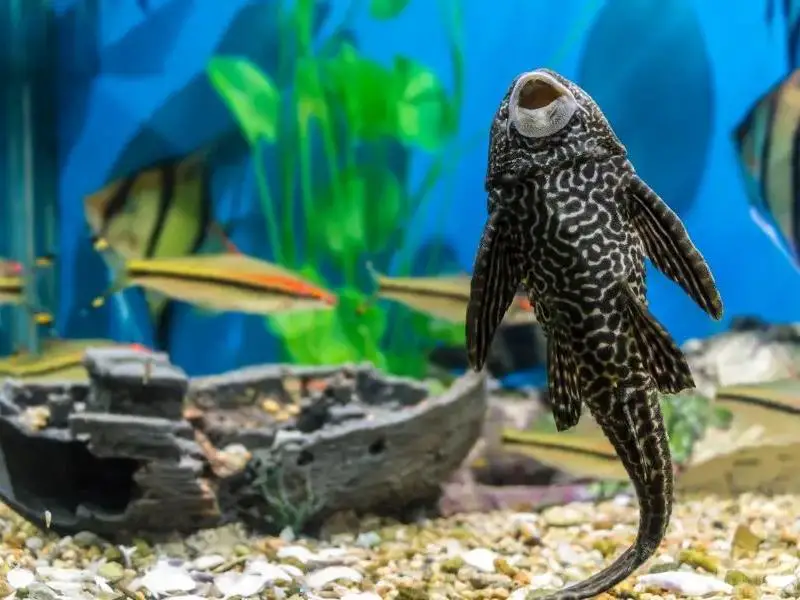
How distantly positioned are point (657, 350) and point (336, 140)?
3675 mm

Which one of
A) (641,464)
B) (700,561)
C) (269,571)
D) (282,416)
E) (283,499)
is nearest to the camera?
(641,464)

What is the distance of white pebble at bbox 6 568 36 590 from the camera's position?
9.08 feet

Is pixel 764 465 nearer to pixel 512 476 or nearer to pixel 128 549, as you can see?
pixel 512 476

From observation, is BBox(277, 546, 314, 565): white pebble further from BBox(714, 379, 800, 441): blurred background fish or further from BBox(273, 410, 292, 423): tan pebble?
BBox(714, 379, 800, 441): blurred background fish

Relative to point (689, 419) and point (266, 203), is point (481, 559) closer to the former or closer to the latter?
point (689, 419)

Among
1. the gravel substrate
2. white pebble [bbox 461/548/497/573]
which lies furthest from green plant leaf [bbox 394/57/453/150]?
white pebble [bbox 461/548/497/573]

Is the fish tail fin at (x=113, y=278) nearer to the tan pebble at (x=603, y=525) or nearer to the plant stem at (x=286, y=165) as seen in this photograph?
the plant stem at (x=286, y=165)

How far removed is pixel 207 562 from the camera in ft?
11.3

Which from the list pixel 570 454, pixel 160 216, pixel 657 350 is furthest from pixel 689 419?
pixel 160 216

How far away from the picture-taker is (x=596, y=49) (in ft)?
17.6

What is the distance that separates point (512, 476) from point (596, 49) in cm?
291

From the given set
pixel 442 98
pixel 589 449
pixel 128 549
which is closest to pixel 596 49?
pixel 442 98

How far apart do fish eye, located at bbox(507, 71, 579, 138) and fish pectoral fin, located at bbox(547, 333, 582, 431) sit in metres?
0.67

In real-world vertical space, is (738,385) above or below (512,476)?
above
